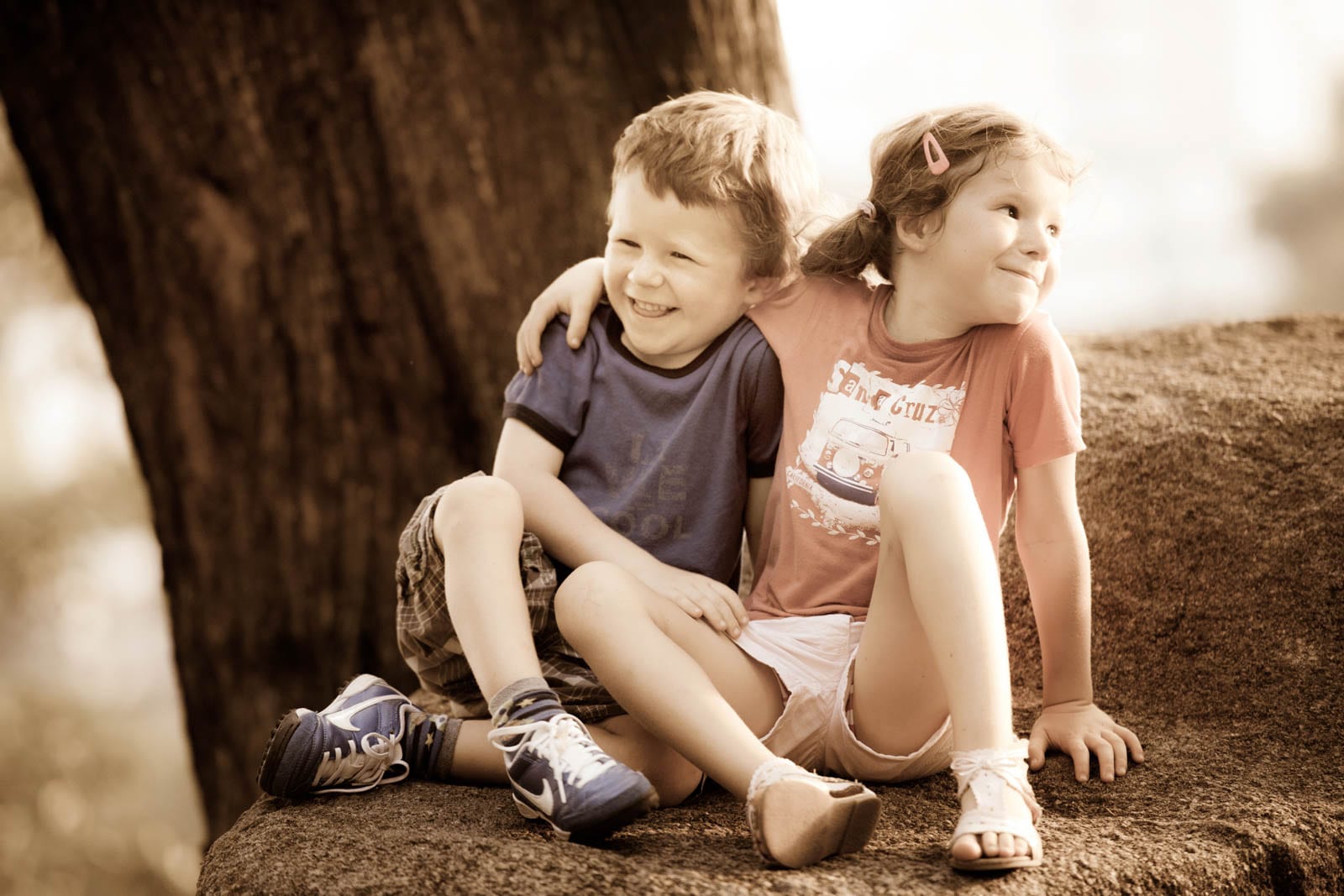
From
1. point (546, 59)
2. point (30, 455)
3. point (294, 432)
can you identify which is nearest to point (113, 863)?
point (30, 455)

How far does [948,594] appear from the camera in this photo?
166 cm

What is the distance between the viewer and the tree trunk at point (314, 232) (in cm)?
275

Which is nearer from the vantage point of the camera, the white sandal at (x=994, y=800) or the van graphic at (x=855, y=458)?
the white sandal at (x=994, y=800)

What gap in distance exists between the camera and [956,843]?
1.55m

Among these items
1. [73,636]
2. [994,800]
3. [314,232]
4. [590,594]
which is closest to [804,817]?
[994,800]

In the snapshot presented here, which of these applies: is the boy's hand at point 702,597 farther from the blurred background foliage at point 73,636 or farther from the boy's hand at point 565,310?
the blurred background foliage at point 73,636

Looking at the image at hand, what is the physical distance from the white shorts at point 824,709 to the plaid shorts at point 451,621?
0.27m

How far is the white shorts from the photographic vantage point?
1.90m

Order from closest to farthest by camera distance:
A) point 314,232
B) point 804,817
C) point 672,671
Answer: point 804,817 < point 672,671 < point 314,232

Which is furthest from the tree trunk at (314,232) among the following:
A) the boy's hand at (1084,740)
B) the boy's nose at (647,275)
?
the boy's hand at (1084,740)

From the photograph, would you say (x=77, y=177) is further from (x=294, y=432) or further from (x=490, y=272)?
(x=490, y=272)

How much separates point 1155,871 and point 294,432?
2.09 meters

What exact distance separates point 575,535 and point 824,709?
504 mm

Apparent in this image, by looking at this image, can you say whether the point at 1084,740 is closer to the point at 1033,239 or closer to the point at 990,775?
the point at 990,775
